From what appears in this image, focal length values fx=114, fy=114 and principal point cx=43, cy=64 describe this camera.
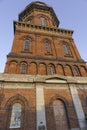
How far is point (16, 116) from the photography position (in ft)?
33.1

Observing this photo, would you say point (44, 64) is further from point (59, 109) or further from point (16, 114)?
point (16, 114)

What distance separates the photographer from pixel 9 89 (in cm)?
1125

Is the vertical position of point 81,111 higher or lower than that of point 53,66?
lower

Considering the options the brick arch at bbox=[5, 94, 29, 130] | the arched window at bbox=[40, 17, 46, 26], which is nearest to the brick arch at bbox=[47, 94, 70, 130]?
the brick arch at bbox=[5, 94, 29, 130]

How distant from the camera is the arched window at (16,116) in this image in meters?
9.63

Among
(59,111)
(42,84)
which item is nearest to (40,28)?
(42,84)

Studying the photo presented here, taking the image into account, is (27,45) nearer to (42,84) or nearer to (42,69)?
(42,69)

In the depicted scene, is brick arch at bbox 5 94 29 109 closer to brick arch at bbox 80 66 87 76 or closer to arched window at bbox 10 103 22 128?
arched window at bbox 10 103 22 128

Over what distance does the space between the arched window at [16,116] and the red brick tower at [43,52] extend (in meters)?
3.92

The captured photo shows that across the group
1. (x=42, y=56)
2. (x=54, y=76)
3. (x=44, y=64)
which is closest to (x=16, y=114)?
(x=54, y=76)

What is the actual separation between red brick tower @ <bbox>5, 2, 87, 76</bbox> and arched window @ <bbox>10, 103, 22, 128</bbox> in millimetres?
3925

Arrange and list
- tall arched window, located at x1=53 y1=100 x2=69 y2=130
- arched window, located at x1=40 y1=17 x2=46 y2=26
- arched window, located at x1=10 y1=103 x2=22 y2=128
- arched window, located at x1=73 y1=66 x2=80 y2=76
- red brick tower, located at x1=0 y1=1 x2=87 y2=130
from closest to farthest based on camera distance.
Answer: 1. arched window, located at x1=10 y1=103 x2=22 y2=128
2. red brick tower, located at x1=0 y1=1 x2=87 y2=130
3. tall arched window, located at x1=53 y1=100 x2=69 y2=130
4. arched window, located at x1=73 y1=66 x2=80 y2=76
5. arched window, located at x1=40 y1=17 x2=46 y2=26

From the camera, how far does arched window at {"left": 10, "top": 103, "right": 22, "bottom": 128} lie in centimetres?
963

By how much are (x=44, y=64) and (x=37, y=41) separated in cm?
443
